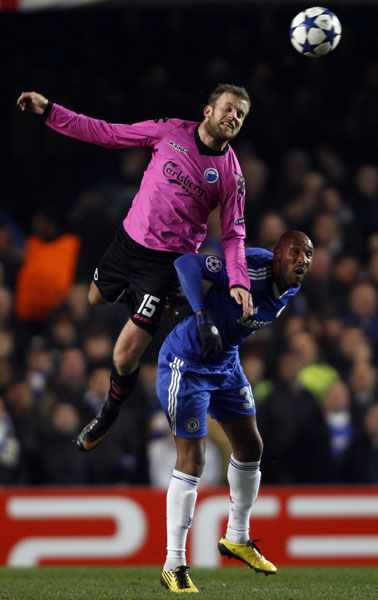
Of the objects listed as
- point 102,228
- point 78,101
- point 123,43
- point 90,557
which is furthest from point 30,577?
point 123,43

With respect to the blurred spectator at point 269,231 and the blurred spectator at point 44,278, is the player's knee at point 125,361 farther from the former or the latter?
the blurred spectator at point 269,231

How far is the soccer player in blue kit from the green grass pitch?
0.33 m

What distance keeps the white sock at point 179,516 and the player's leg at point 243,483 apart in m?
0.43

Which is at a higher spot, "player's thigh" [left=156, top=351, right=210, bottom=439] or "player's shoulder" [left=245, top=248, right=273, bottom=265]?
"player's shoulder" [left=245, top=248, right=273, bottom=265]

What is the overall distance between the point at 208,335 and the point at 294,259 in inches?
25.3

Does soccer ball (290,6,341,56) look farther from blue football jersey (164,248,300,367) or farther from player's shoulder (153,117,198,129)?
blue football jersey (164,248,300,367)

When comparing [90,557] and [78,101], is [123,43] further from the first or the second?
[90,557]

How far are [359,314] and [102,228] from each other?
2709 mm

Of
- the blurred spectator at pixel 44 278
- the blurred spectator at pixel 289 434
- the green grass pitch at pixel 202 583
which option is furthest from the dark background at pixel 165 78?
the green grass pitch at pixel 202 583

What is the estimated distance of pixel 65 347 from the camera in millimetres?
10141

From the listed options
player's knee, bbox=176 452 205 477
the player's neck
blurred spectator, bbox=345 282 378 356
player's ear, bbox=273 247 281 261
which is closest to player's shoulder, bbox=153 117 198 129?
the player's neck

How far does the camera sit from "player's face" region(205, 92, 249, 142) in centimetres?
614

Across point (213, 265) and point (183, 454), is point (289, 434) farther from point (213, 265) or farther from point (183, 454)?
point (213, 265)

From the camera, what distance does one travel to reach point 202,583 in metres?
6.62
